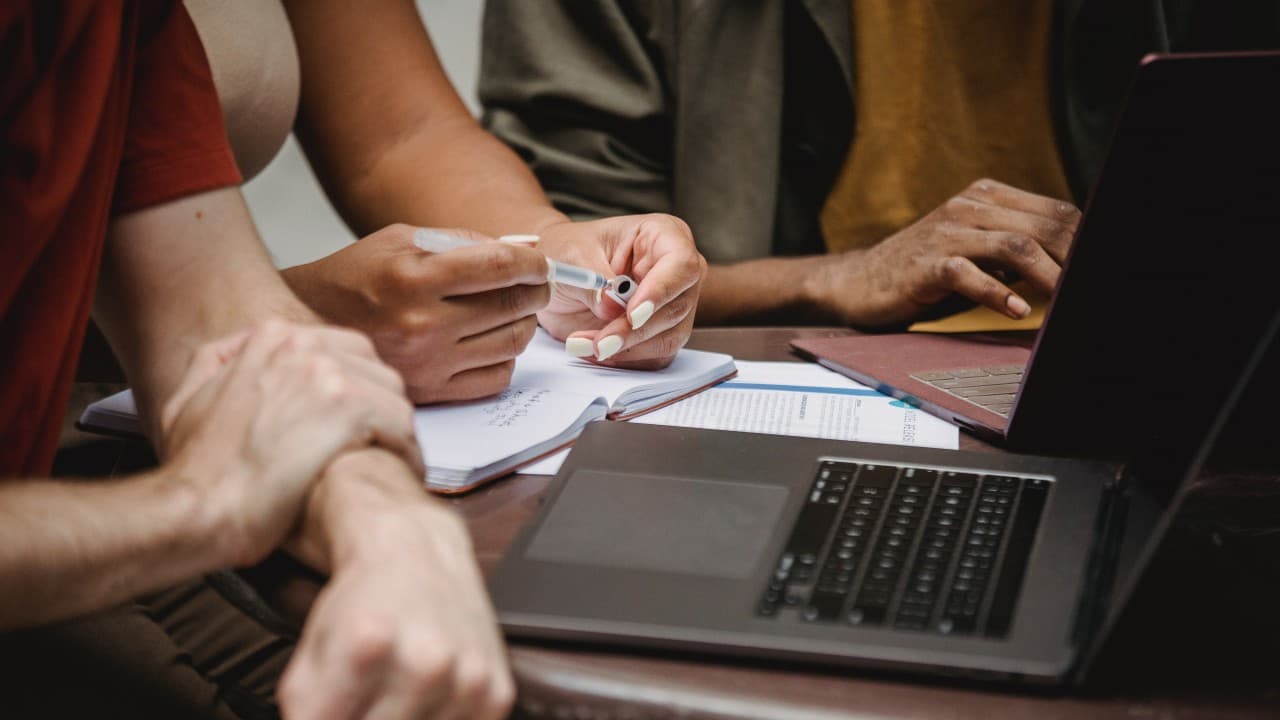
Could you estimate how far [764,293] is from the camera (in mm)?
1331

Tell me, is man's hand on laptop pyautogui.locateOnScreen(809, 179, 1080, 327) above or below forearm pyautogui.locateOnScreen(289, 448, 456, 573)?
below

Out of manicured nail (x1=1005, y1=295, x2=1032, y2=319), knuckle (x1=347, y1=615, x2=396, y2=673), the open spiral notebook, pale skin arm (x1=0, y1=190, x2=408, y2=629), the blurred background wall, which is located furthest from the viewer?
the blurred background wall

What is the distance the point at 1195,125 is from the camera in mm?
585

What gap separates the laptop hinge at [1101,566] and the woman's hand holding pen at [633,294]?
0.40 m

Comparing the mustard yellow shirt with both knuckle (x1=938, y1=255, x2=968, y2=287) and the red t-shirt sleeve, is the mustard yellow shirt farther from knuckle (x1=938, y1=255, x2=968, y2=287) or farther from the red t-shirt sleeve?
the red t-shirt sleeve

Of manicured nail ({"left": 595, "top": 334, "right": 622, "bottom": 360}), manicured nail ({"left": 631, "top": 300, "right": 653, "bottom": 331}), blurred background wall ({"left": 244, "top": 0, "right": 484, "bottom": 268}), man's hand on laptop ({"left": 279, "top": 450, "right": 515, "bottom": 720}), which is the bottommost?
blurred background wall ({"left": 244, "top": 0, "right": 484, "bottom": 268})

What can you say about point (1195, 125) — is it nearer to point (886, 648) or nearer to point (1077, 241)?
point (1077, 241)

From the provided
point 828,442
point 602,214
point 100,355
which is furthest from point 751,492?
point 602,214

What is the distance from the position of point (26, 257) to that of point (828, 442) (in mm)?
523

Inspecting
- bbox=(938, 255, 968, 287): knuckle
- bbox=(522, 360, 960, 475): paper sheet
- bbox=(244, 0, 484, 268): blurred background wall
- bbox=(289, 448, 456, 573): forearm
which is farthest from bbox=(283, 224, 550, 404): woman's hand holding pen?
bbox=(244, 0, 484, 268): blurred background wall

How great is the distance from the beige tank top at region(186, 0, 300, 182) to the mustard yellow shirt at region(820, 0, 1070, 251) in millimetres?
754

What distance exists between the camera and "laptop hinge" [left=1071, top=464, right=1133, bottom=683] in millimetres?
459

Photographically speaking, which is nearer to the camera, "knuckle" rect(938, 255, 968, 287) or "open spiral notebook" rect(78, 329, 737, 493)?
"open spiral notebook" rect(78, 329, 737, 493)

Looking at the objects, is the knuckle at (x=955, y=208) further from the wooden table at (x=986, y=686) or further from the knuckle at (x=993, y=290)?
the wooden table at (x=986, y=686)
